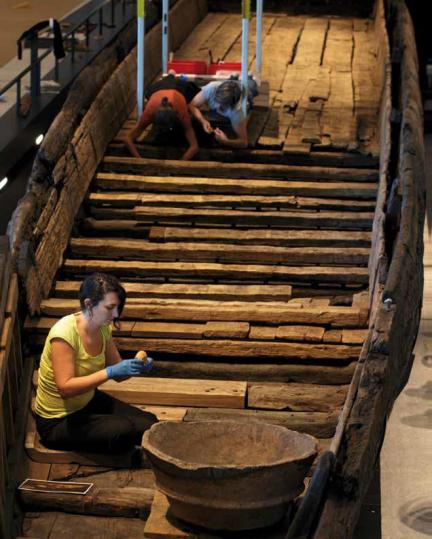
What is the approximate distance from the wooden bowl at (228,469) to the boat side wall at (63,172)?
6.62 ft

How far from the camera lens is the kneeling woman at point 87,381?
22.7 feet

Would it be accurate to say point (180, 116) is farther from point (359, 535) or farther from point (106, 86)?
point (359, 535)

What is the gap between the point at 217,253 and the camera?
9352 millimetres

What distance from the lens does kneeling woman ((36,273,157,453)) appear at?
22.7 feet

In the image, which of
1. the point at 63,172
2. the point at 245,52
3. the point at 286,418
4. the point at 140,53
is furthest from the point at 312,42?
the point at 286,418

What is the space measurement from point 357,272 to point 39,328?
2.20m

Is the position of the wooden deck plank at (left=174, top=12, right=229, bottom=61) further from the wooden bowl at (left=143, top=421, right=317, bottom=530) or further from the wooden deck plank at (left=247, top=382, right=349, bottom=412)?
the wooden bowl at (left=143, top=421, right=317, bottom=530)

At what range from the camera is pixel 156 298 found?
874cm

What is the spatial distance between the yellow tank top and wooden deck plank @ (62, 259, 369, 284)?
197 cm

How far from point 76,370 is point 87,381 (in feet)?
0.57

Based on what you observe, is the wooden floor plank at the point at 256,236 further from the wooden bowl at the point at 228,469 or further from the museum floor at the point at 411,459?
the wooden bowl at the point at 228,469

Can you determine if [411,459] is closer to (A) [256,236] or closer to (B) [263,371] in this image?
(A) [256,236]

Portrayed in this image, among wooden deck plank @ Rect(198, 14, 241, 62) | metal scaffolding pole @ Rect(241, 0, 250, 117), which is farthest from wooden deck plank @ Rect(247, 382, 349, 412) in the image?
wooden deck plank @ Rect(198, 14, 241, 62)

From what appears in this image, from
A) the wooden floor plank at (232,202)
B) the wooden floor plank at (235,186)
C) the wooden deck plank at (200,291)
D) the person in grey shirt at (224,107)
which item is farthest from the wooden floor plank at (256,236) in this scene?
the person in grey shirt at (224,107)
